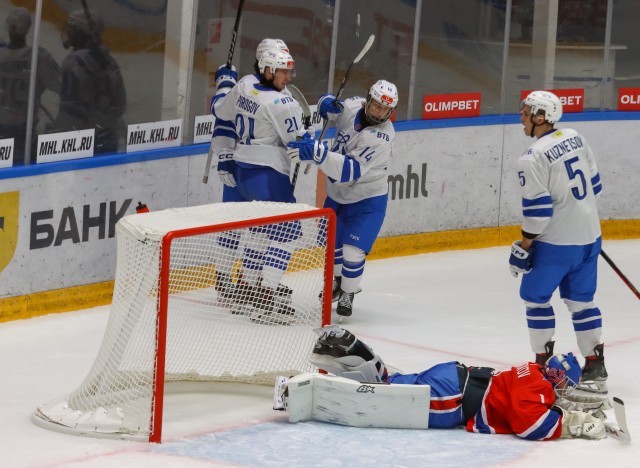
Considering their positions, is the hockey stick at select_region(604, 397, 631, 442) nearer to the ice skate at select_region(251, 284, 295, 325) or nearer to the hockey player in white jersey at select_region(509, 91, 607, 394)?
the hockey player in white jersey at select_region(509, 91, 607, 394)

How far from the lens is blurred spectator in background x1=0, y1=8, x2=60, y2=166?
21.0 feet

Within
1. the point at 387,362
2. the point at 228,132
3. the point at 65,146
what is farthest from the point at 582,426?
the point at 65,146

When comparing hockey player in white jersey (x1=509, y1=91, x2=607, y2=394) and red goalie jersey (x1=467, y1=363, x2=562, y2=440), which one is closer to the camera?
red goalie jersey (x1=467, y1=363, x2=562, y2=440)

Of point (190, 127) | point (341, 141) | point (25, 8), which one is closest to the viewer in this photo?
point (25, 8)

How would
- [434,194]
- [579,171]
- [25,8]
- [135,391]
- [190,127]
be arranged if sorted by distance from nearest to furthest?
[135,391]
[579,171]
[25,8]
[190,127]
[434,194]

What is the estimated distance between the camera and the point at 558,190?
5496 millimetres

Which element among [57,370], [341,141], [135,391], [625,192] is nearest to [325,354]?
[135,391]

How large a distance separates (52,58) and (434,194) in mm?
2865

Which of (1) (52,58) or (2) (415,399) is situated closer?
(2) (415,399)

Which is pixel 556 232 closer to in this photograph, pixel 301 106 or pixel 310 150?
pixel 310 150

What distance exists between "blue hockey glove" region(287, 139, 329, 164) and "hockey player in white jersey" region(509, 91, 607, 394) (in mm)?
1230

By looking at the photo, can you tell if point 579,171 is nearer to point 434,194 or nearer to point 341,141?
point 341,141

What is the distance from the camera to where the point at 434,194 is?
8.59 metres

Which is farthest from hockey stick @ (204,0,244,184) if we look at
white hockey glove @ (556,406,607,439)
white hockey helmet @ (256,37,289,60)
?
white hockey glove @ (556,406,607,439)
